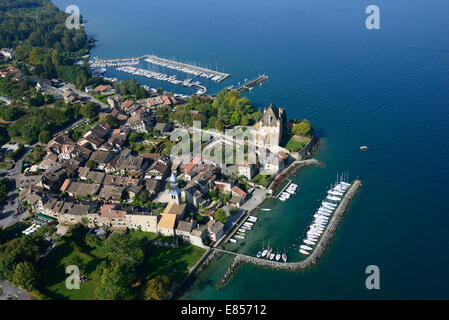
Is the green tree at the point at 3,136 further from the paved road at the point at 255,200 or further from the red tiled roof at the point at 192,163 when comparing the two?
the paved road at the point at 255,200

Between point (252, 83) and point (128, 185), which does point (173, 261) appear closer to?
point (128, 185)

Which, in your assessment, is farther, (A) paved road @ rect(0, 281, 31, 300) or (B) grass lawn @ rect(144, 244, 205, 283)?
(B) grass lawn @ rect(144, 244, 205, 283)

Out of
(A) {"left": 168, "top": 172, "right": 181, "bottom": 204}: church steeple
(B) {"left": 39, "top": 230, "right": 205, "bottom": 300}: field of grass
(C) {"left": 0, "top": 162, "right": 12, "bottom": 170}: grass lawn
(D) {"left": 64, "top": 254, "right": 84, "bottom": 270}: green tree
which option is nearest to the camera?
→ (B) {"left": 39, "top": 230, "right": 205, "bottom": 300}: field of grass

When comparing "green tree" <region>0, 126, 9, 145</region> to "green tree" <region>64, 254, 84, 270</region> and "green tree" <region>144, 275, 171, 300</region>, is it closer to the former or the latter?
"green tree" <region>64, 254, 84, 270</region>

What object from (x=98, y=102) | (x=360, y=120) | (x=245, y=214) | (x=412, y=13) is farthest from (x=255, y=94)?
(x=412, y=13)

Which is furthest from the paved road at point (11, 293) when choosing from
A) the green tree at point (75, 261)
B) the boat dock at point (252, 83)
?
the boat dock at point (252, 83)

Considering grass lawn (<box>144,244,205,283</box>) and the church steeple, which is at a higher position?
the church steeple

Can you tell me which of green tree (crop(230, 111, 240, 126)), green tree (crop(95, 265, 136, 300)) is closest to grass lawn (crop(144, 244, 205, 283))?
green tree (crop(95, 265, 136, 300))
